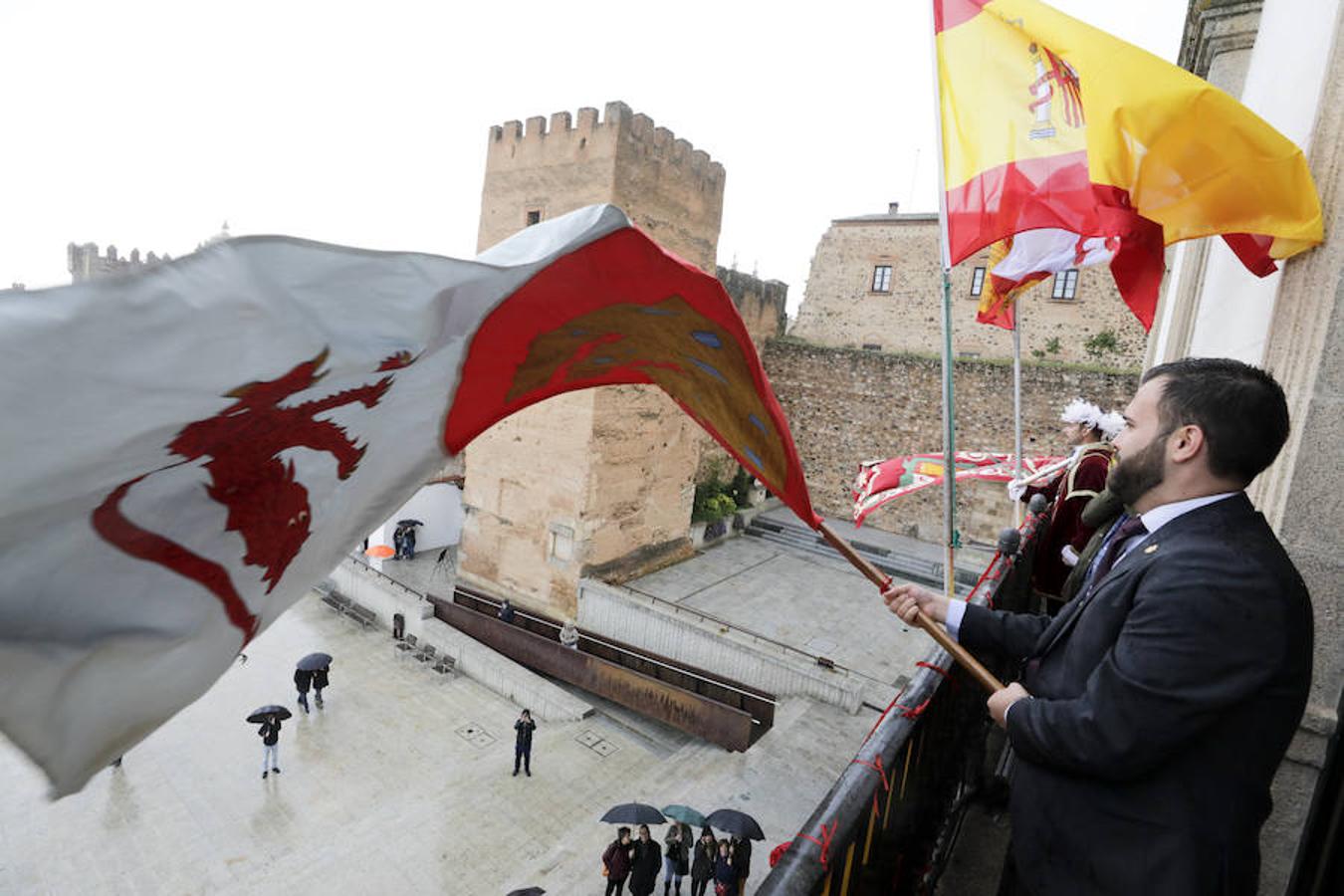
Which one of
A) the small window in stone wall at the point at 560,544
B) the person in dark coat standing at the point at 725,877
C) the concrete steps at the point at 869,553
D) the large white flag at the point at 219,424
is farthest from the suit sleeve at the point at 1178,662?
the concrete steps at the point at 869,553

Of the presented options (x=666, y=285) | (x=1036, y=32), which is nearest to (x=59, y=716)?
(x=666, y=285)

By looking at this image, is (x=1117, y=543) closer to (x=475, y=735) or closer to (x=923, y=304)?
(x=475, y=735)

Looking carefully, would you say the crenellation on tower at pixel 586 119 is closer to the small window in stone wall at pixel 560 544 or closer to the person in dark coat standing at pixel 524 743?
the small window in stone wall at pixel 560 544

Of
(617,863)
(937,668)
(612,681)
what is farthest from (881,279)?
(937,668)

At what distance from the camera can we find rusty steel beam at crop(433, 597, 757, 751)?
9.92 meters

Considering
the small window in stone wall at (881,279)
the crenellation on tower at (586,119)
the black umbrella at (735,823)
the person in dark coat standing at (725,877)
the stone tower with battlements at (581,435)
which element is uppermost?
the crenellation on tower at (586,119)

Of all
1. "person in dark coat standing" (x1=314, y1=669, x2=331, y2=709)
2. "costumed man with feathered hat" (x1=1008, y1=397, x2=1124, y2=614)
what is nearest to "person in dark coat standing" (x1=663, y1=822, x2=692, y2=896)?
"costumed man with feathered hat" (x1=1008, y1=397, x2=1124, y2=614)

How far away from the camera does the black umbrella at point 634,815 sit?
6863mm

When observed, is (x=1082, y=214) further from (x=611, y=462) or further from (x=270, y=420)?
(x=611, y=462)

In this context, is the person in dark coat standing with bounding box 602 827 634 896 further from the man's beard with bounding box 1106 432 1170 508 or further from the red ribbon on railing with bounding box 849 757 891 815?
the man's beard with bounding box 1106 432 1170 508

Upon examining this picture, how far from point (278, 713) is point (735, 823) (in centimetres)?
655

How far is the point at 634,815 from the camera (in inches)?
274

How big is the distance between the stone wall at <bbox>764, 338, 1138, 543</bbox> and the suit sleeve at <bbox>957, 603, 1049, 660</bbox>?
54.0 feet

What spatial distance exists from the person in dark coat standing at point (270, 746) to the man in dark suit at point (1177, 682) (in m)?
10.0
